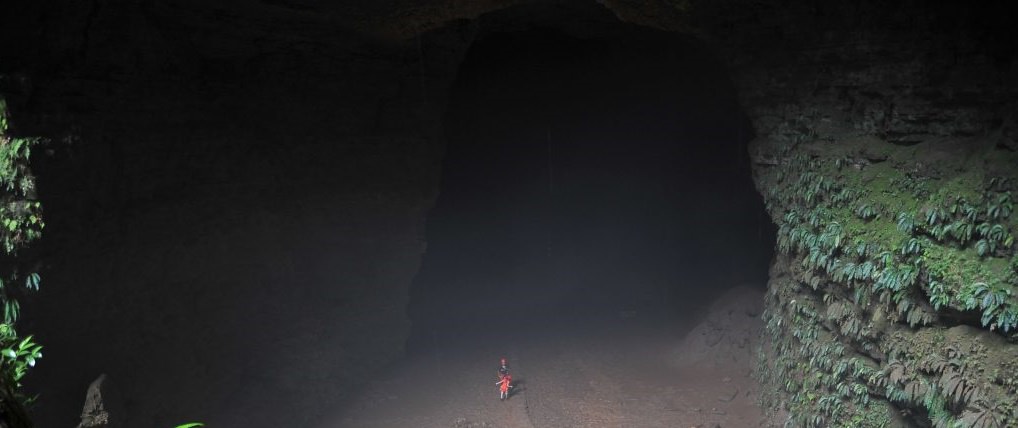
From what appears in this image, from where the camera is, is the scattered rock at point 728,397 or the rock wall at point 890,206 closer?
the rock wall at point 890,206

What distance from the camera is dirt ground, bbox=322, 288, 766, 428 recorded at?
35.1 ft

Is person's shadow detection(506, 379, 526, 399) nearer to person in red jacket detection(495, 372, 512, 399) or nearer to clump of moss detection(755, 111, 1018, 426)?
person in red jacket detection(495, 372, 512, 399)

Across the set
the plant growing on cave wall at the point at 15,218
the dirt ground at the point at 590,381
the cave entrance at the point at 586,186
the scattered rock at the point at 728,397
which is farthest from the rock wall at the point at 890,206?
the plant growing on cave wall at the point at 15,218

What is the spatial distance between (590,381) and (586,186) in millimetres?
8254

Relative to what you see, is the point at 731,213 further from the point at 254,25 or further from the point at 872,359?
the point at 254,25

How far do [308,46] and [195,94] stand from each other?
1.93m

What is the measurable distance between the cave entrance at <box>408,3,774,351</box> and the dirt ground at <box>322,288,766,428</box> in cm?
145

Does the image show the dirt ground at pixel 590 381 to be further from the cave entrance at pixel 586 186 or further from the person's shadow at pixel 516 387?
the cave entrance at pixel 586 186

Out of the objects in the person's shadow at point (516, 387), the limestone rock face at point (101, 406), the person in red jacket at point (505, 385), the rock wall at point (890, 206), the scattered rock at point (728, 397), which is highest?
the rock wall at point (890, 206)

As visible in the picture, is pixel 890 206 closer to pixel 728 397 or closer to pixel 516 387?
pixel 728 397

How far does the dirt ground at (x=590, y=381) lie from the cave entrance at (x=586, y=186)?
1.45 meters

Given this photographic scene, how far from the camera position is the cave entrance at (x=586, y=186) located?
51.4 feet

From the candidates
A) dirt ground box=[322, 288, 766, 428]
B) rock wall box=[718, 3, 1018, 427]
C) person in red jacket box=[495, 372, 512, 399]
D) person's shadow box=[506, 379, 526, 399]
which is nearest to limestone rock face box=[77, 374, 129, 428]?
dirt ground box=[322, 288, 766, 428]

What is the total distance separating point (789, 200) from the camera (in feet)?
30.8
